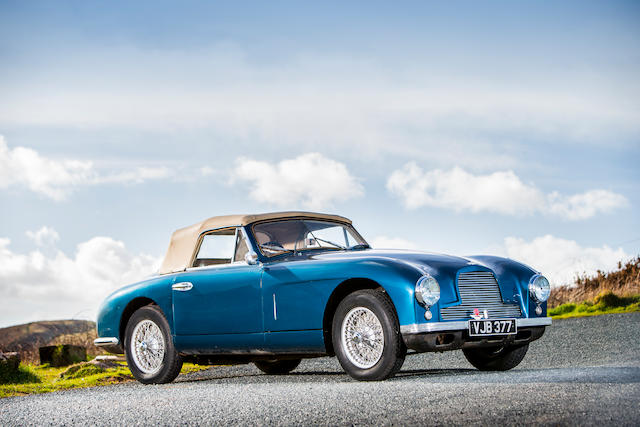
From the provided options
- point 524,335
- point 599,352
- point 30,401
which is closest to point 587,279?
point 599,352

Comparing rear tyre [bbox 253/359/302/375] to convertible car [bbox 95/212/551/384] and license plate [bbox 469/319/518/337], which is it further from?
license plate [bbox 469/319/518/337]

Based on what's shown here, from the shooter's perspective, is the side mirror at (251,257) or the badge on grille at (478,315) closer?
the badge on grille at (478,315)

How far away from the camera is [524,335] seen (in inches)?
305

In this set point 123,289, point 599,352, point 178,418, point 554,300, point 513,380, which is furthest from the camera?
point 554,300

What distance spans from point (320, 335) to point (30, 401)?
303cm

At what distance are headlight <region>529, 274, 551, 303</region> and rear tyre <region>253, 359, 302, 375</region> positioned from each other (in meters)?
3.46

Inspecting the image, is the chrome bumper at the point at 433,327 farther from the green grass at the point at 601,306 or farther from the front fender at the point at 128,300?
the green grass at the point at 601,306

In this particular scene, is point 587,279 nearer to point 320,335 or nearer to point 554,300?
point 554,300

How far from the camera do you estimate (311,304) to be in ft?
24.1

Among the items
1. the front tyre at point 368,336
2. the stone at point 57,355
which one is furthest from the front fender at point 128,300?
the stone at point 57,355

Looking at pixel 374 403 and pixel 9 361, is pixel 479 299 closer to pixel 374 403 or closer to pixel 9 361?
pixel 374 403

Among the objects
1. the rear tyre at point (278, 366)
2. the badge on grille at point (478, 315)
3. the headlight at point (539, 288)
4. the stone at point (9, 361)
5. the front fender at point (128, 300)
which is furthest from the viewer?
the stone at point (9, 361)

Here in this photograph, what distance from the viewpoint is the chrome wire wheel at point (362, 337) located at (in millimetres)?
6859

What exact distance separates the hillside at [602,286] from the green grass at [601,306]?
0.50 meters
